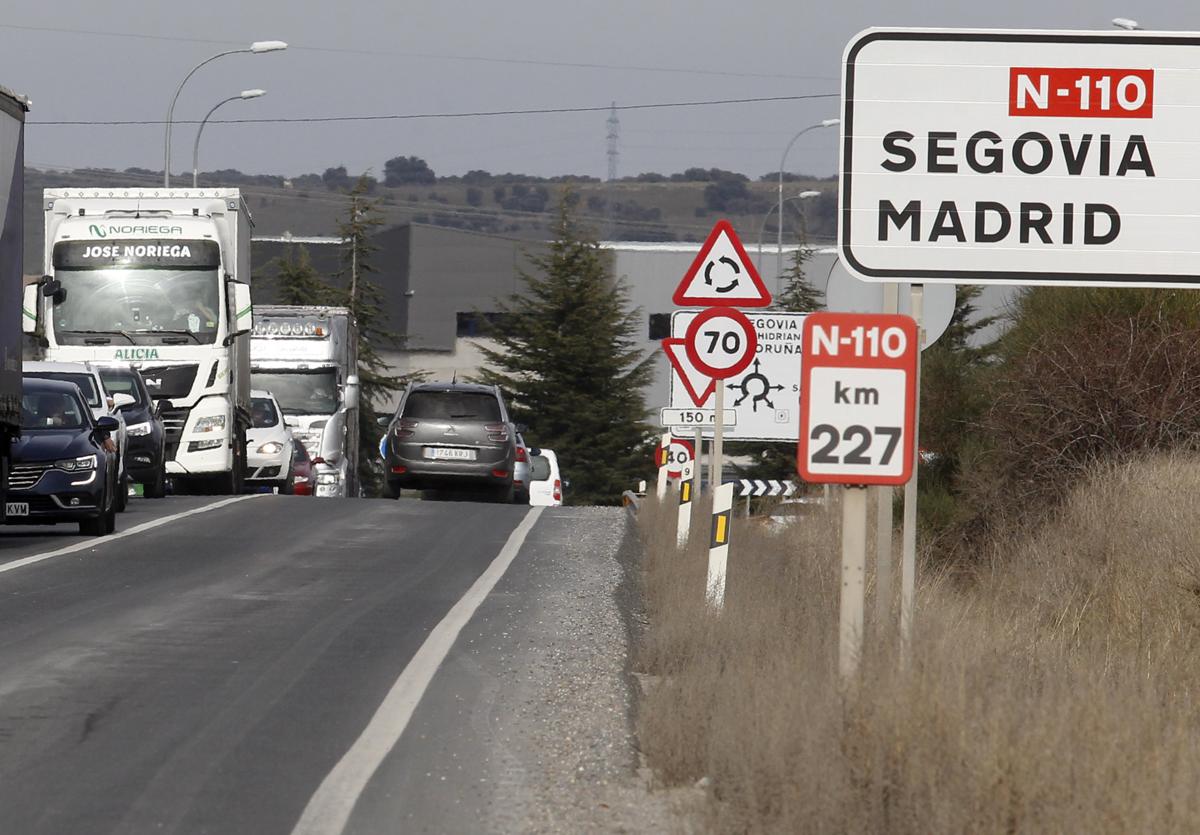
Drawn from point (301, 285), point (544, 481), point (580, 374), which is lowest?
point (544, 481)

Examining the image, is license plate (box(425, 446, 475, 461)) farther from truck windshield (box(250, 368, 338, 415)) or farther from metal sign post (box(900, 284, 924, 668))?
metal sign post (box(900, 284, 924, 668))

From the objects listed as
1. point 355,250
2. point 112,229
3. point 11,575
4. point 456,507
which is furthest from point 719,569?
point 355,250

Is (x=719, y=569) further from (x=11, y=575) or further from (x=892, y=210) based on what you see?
(x=11, y=575)

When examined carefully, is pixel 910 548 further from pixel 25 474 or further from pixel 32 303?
pixel 32 303

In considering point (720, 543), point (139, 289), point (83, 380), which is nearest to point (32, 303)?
point (83, 380)

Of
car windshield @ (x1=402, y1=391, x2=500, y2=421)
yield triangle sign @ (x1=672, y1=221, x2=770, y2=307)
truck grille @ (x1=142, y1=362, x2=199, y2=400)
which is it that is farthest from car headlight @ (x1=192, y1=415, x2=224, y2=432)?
yield triangle sign @ (x1=672, y1=221, x2=770, y2=307)

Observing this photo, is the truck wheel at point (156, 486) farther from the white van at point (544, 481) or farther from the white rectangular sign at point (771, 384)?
the white van at point (544, 481)

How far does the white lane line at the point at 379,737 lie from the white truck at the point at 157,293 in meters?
14.3

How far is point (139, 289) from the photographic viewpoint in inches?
1041

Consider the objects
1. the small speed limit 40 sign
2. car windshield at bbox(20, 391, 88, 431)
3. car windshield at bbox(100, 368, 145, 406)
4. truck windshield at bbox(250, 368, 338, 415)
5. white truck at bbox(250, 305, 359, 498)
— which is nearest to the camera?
the small speed limit 40 sign

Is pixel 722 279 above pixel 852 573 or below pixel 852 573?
above

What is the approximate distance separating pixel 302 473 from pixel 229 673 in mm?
23049

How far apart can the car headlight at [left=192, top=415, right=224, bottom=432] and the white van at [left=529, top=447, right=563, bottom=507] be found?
8954 millimetres

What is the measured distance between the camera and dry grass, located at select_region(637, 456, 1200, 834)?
218 inches
